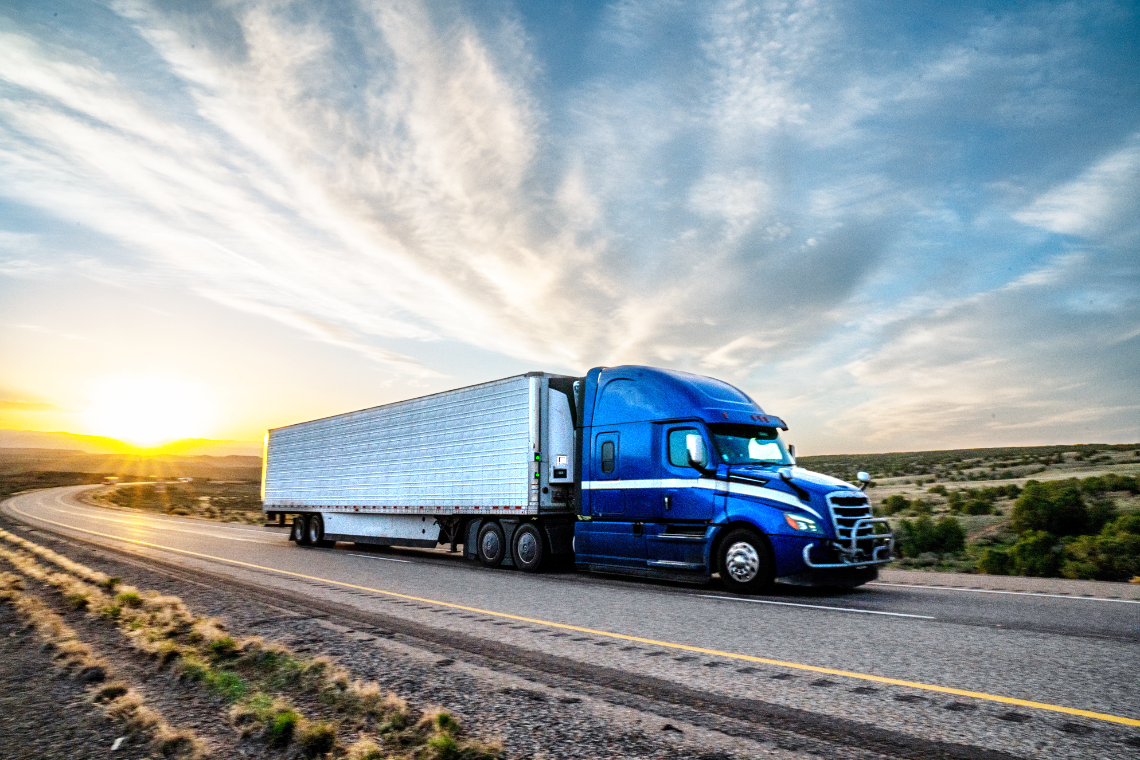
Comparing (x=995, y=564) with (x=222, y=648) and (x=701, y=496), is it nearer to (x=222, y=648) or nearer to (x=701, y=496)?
(x=701, y=496)

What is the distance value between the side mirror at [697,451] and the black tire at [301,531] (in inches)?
602

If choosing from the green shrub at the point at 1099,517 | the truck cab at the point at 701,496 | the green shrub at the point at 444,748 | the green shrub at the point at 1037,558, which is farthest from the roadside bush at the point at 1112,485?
the green shrub at the point at 444,748

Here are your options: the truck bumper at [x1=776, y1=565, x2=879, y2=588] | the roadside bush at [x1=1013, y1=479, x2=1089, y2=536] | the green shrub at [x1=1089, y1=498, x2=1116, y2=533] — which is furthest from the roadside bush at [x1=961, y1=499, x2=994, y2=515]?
the truck bumper at [x1=776, y1=565, x2=879, y2=588]

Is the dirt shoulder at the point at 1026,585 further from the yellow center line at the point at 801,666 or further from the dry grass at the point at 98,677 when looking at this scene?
the dry grass at the point at 98,677

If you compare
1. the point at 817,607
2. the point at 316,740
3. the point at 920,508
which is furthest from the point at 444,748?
the point at 920,508

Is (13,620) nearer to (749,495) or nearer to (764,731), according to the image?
(764,731)

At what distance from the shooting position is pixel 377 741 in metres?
4.34

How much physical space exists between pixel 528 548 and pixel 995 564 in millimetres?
10193

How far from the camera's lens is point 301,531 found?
899 inches

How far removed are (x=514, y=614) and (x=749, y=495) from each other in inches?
163

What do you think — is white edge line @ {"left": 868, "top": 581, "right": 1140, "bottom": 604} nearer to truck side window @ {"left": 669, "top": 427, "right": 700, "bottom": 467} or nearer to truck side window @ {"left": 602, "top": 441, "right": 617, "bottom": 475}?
truck side window @ {"left": 669, "top": 427, "right": 700, "bottom": 467}

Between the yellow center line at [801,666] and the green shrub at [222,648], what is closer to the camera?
the yellow center line at [801,666]

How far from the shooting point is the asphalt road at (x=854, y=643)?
15.4 feet

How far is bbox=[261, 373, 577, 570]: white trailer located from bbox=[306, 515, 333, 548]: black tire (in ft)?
0.11
